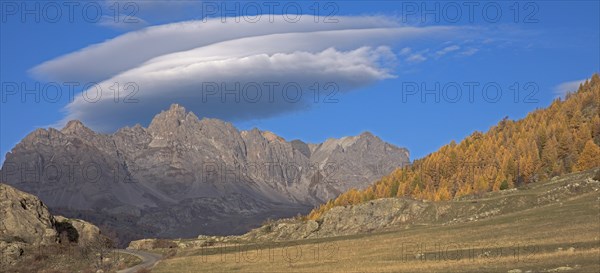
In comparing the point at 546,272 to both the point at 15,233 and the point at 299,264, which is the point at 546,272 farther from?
the point at 15,233

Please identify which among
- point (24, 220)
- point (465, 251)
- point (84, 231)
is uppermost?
point (24, 220)

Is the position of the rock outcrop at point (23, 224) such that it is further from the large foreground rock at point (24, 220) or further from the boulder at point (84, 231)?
the boulder at point (84, 231)

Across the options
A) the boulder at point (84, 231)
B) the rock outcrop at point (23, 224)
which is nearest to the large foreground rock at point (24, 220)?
the rock outcrop at point (23, 224)

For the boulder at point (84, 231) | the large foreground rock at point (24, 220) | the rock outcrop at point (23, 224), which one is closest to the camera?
the rock outcrop at point (23, 224)

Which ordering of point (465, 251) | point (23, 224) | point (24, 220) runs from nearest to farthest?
point (465, 251)
point (23, 224)
point (24, 220)

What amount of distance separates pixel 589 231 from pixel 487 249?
414 inches

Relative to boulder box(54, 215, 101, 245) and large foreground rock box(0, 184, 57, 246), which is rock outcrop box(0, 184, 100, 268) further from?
boulder box(54, 215, 101, 245)

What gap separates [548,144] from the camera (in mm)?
198000

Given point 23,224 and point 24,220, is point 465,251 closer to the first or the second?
point 23,224

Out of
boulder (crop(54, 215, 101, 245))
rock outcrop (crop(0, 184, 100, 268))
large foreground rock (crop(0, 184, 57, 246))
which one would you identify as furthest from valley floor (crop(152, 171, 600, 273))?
boulder (crop(54, 215, 101, 245))

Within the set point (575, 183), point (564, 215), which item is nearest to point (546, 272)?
point (564, 215)

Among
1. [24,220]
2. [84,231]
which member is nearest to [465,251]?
[24,220]

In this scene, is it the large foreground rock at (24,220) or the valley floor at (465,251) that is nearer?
the valley floor at (465,251)

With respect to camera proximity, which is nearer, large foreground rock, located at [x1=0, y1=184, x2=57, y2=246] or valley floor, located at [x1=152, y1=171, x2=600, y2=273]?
valley floor, located at [x1=152, y1=171, x2=600, y2=273]
